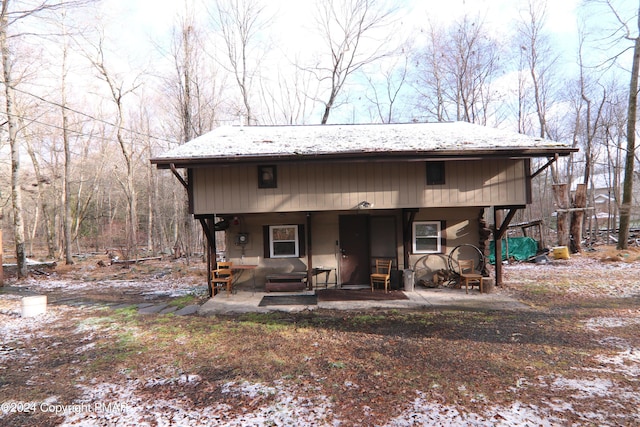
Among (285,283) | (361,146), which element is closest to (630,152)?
(361,146)

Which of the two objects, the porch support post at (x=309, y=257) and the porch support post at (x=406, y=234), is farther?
the porch support post at (x=406, y=234)

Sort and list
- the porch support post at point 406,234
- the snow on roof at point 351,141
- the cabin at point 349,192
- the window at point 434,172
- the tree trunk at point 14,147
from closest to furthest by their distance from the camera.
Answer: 1. the snow on roof at point 351,141
2. the cabin at point 349,192
3. the window at point 434,172
4. the porch support post at point 406,234
5. the tree trunk at point 14,147

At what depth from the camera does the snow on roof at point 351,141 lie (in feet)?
24.2

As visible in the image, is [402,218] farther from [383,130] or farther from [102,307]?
[102,307]

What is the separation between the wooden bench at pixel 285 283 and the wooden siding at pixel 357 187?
197 centimetres

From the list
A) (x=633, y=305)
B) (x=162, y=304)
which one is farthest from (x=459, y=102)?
(x=162, y=304)

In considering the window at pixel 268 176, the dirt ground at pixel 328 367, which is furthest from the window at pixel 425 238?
the window at pixel 268 176

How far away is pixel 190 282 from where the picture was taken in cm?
1157

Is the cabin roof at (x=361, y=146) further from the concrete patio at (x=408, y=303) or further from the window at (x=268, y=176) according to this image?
the concrete patio at (x=408, y=303)

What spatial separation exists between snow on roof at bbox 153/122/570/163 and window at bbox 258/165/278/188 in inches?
19.5

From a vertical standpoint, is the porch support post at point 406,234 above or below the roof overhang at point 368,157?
below

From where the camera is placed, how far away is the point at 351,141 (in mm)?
8336

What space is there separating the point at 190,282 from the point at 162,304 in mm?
3458

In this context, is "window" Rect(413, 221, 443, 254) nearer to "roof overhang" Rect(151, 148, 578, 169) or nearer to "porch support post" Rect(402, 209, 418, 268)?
"porch support post" Rect(402, 209, 418, 268)
